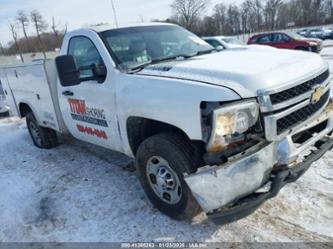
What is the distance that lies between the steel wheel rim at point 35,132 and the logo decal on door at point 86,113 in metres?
1.94

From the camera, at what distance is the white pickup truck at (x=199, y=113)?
8.04 feet

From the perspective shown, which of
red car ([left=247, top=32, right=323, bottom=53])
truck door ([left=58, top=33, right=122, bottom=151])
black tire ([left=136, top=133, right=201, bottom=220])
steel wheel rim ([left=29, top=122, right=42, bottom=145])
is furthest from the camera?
red car ([left=247, top=32, right=323, bottom=53])

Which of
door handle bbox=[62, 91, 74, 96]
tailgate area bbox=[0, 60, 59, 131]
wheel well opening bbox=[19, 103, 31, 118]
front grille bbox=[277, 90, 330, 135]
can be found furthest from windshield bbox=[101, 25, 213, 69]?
wheel well opening bbox=[19, 103, 31, 118]

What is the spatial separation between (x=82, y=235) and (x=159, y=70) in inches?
70.4

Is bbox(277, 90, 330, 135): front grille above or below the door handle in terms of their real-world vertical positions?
below

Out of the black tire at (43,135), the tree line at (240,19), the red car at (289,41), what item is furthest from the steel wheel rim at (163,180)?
the tree line at (240,19)

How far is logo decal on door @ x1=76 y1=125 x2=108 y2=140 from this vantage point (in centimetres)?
386

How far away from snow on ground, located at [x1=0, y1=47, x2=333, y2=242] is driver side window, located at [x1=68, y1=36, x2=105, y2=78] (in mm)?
1478

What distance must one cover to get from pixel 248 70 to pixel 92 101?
6.27ft

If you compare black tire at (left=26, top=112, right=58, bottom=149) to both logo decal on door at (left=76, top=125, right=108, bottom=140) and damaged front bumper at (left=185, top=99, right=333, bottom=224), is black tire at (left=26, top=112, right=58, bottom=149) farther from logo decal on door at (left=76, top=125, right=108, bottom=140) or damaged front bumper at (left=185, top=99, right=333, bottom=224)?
damaged front bumper at (left=185, top=99, right=333, bottom=224)

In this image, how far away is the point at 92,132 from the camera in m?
4.07

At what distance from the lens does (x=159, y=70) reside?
122 inches

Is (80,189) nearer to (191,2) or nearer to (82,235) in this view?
(82,235)

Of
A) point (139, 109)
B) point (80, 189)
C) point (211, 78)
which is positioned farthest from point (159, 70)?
point (80, 189)
